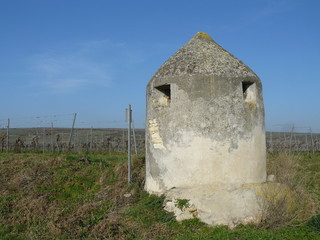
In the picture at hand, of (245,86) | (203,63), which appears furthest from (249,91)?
(203,63)

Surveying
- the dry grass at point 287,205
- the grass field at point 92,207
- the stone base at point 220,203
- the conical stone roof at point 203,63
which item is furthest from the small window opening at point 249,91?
the grass field at point 92,207

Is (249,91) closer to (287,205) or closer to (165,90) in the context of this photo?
(165,90)

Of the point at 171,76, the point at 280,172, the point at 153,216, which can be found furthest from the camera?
the point at 280,172

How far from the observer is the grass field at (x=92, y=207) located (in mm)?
5652

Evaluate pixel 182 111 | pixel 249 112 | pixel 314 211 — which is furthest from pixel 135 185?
pixel 314 211

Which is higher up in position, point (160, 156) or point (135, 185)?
point (160, 156)

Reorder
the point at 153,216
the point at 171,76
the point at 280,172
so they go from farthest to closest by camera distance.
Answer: the point at 280,172, the point at 171,76, the point at 153,216

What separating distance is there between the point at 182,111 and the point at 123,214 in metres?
2.32

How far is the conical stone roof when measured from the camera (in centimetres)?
664

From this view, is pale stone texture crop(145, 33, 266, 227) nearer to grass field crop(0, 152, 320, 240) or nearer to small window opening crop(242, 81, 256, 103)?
small window opening crop(242, 81, 256, 103)

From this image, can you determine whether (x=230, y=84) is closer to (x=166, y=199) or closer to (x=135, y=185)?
(x=166, y=199)

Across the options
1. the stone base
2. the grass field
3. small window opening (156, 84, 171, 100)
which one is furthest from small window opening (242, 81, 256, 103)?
the grass field

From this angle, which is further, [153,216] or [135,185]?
[135,185]

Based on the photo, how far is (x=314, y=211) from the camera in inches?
269
